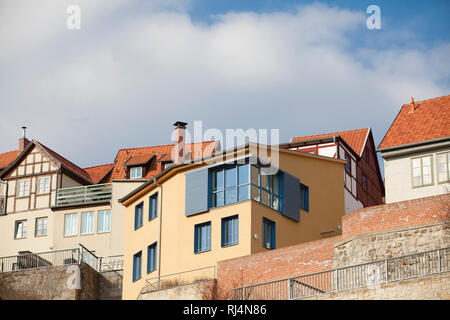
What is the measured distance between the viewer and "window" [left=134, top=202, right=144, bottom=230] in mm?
47938

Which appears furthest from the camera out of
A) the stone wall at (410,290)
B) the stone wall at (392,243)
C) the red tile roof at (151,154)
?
the red tile roof at (151,154)

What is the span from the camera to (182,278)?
41.9 meters

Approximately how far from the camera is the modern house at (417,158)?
40.6 metres

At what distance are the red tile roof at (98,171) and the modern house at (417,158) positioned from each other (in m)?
30.3

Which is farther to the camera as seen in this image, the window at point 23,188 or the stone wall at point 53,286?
the window at point 23,188

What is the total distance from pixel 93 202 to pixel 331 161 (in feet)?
63.8

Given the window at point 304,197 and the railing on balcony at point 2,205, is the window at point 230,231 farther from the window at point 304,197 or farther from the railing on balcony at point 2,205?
the railing on balcony at point 2,205

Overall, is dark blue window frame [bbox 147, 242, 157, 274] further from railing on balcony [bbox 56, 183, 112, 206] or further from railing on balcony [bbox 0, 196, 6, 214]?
railing on balcony [bbox 0, 196, 6, 214]

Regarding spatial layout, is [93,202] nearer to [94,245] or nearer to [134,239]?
[94,245]

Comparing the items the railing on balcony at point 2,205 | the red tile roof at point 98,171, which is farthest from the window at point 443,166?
the railing on balcony at point 2,205

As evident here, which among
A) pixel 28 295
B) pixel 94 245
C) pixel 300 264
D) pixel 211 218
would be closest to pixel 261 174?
pixel 211 218

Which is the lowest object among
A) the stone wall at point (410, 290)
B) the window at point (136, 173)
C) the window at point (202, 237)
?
the stone wall at point (410, 290)

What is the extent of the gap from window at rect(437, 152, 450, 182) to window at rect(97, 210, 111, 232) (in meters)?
25.8

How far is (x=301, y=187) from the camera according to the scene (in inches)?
1805
